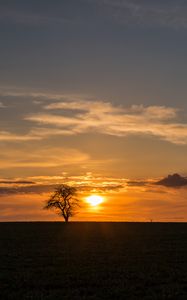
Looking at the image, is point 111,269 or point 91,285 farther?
point 111,269

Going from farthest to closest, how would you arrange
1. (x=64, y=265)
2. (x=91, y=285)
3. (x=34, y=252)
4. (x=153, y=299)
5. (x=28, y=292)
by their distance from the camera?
(x=34, y=252) → (x=64, y=265) → (x=91, y=285) → (x=28, y=292) → (x=153, y=299)

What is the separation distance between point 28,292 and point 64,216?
105 metres

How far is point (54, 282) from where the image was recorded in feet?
90.6

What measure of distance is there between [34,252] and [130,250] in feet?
28.5

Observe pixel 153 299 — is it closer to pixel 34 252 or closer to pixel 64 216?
pixel 34 252

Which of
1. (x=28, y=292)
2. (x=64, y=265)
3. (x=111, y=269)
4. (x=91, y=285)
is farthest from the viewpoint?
(x=64, y=265)

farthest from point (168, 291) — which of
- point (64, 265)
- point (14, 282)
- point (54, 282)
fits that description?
point (64, 265)

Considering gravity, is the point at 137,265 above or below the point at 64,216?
below

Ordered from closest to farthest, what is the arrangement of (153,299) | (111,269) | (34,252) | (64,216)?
(153,299) → (111,269) → (34,252) → (64,216)

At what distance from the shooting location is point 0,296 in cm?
2367

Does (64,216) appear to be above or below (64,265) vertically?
above

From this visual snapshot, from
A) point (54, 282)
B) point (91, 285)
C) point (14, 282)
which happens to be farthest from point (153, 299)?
point (14, 282)

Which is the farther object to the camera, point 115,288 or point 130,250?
point 130,250

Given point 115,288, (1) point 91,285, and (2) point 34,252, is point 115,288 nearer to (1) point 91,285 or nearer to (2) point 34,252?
(1) point 91,285
